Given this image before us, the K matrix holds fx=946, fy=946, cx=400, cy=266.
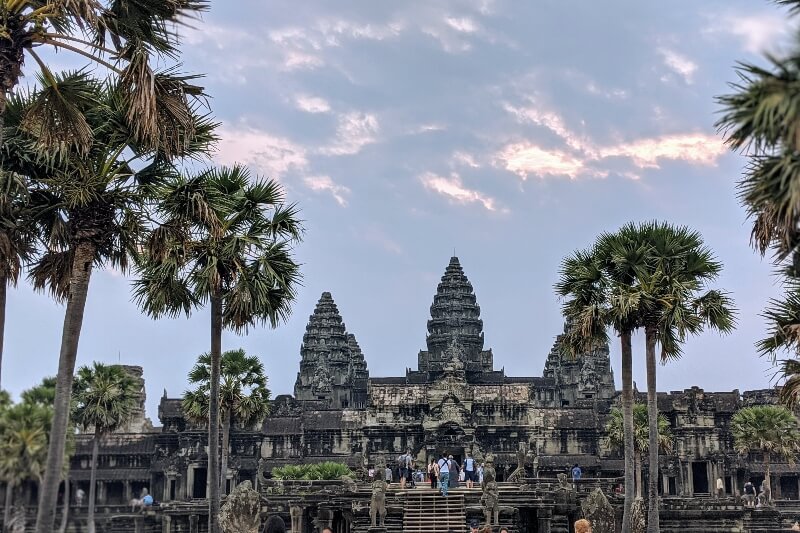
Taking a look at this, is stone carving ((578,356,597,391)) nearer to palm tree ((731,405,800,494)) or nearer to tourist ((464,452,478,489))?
palm tree ((731,405,800,494))

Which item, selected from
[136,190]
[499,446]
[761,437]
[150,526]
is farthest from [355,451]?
[136,190]

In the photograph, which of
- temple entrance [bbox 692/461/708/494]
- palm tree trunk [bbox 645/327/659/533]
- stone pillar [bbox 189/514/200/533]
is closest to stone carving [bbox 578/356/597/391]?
temple entrance [bbox 692/461/708/494]

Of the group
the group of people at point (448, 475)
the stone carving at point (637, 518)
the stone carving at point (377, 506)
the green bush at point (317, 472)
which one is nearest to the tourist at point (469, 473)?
the group of people at point (448, 475)

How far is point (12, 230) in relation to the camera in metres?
15.2

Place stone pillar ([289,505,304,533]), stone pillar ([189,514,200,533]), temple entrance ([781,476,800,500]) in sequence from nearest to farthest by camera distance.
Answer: stone pillar ([289,505,304,533]), stone pillar ([189,514,200,533]), temple entrance ([781,476,800,500])

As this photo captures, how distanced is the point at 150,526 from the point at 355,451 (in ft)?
66.3

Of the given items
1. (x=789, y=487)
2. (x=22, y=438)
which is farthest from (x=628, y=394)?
(x=789, y=487)

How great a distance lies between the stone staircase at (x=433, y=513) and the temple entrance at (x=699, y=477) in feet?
99.3

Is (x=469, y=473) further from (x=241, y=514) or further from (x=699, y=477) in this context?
(x=699, y=477)

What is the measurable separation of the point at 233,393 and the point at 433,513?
10.4m

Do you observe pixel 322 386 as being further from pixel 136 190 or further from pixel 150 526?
pixel 136 190

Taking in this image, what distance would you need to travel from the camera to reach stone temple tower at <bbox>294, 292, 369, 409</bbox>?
293 feet

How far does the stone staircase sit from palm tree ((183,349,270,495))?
871cm

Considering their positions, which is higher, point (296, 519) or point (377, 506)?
point (377, 506)
